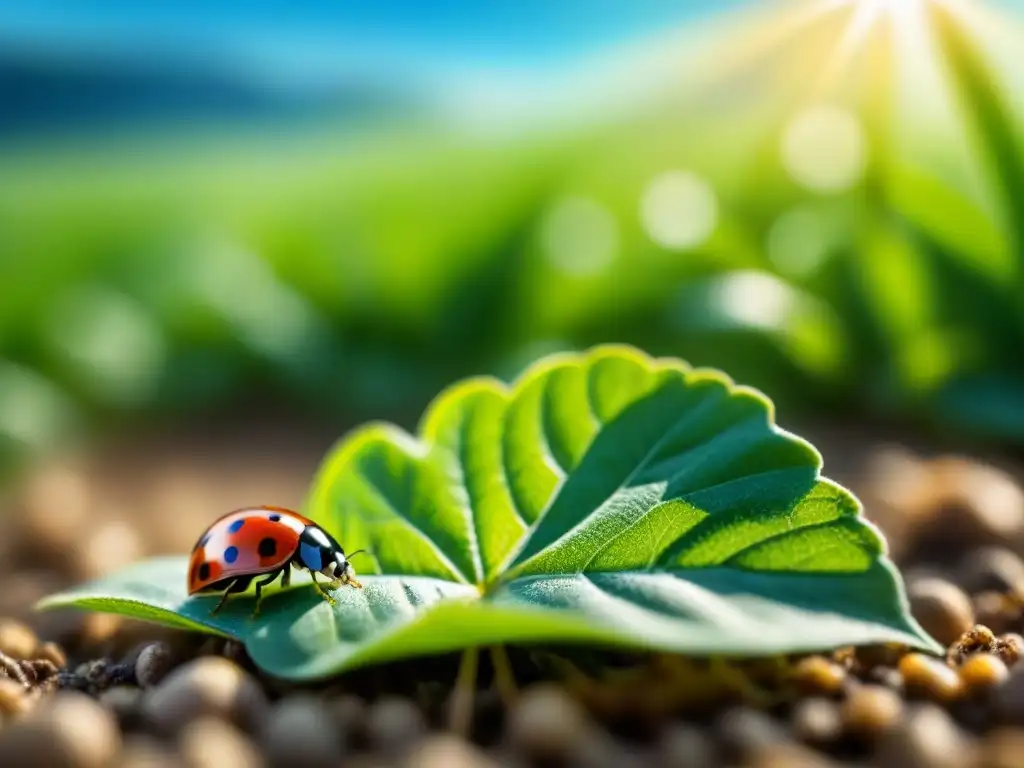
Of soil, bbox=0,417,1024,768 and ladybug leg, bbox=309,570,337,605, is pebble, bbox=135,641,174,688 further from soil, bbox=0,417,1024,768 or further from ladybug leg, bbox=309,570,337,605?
ladybug leg, bbox=309,570,337,605

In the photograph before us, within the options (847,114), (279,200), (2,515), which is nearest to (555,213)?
(847,114)

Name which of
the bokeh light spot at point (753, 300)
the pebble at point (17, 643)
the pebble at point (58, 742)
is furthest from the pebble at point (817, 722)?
the bokeh light spot at point (753, 300)

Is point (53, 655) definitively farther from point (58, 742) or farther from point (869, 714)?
point (869, 714)

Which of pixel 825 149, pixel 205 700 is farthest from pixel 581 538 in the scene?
pixel 825 149

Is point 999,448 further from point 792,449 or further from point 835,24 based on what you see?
point 792,449

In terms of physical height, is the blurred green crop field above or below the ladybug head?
above

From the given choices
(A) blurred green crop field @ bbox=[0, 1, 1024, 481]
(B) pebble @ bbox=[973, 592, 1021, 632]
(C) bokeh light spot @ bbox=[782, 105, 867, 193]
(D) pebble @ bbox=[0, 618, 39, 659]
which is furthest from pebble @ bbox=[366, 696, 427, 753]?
(C) bokeh light spot @ bbox=[782, 105, 867, 193]
